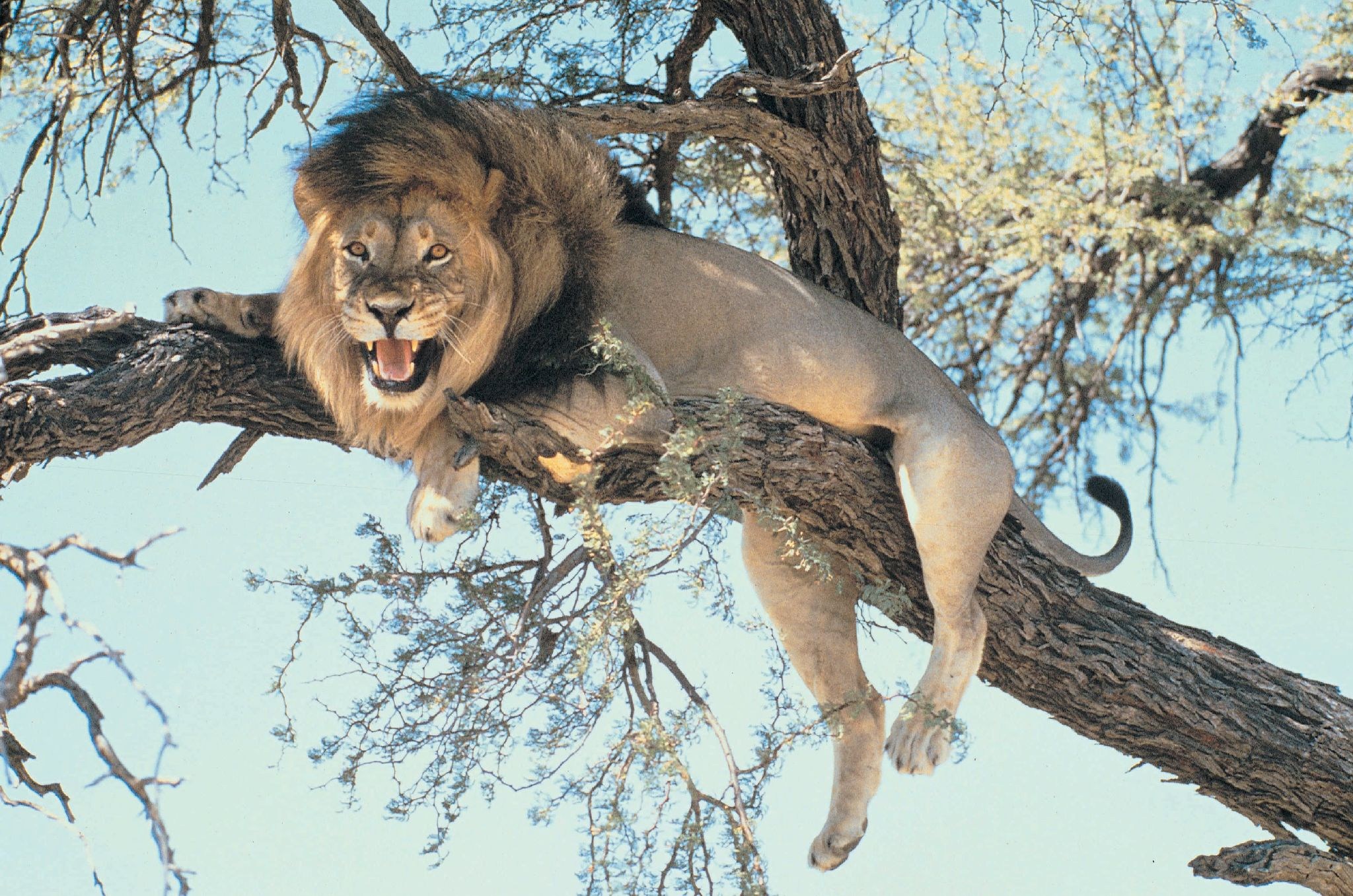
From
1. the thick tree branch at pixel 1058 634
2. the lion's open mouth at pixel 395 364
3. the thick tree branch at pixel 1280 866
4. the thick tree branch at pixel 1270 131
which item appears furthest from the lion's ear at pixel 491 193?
the thick tree branch at pixel 1270 131

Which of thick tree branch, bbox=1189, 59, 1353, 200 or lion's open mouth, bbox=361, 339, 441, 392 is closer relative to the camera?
lion's open mouth, bbox=361, 339, 441, 392

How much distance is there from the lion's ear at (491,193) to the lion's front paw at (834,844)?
7.91 ft

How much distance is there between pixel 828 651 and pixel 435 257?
2.16m

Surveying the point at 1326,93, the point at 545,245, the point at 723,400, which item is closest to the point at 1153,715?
the point at 723,400

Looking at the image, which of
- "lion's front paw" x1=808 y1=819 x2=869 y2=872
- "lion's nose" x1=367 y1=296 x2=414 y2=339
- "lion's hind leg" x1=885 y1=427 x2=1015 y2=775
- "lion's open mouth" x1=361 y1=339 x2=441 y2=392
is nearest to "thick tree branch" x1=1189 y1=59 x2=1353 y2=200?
"lion's hind leg" x1=885 y1=427 x2=1015 y2=775

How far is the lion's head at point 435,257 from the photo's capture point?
4383 millimetres

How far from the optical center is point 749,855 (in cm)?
399

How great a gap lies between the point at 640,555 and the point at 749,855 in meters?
0.91

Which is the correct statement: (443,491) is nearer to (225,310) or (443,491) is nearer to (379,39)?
(225,310)

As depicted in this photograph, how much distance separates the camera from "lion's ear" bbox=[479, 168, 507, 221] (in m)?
4.58

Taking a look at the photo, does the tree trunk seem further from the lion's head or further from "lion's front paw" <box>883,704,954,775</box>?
"lion's front paw" <box>883,704,954,775</box>

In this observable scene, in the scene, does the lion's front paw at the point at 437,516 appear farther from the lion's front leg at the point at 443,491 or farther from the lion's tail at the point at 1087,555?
the lion's tail at the point at 1087,555

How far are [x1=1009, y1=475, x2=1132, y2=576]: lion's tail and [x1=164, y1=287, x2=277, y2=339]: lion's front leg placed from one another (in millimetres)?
2653

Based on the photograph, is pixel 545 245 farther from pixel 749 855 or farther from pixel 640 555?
pixel 749 855
